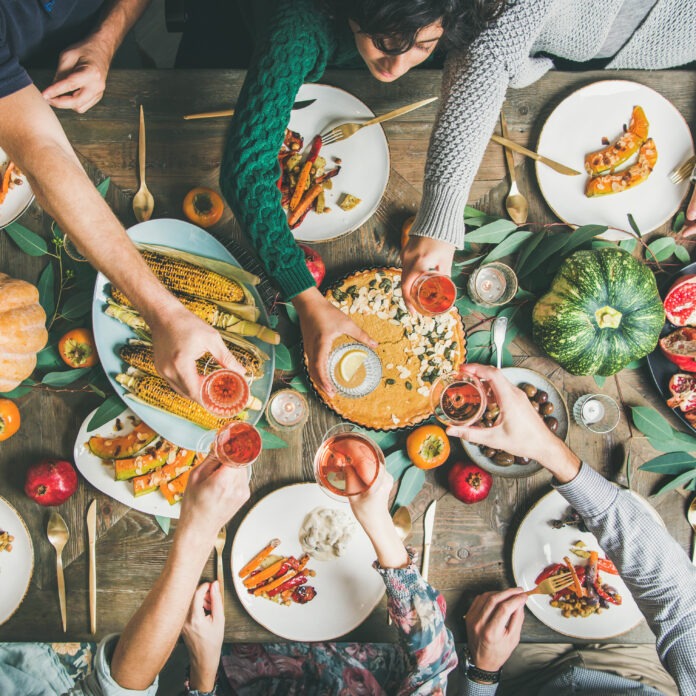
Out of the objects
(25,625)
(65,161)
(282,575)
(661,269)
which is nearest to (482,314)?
(661,269)

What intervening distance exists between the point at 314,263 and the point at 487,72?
80 centimetres

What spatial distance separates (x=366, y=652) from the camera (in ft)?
7.04

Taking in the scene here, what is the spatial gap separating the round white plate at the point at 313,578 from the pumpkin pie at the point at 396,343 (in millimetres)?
373

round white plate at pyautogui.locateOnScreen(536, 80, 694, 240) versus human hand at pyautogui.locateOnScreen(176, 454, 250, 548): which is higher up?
round white plate at pyautogui.locateOnScreen(536, 80, 694, 240)

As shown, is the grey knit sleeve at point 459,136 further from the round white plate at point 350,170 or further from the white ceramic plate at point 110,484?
the white ceramic plate at point 110,484

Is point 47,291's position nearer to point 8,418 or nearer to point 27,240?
point 27,240

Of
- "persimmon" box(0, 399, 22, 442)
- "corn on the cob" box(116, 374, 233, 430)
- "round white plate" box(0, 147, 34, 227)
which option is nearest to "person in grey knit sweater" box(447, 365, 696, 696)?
"corn on the cob" box(116, 374, 233, 430)

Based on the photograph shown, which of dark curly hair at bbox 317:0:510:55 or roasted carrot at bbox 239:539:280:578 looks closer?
dark curly hair at bbox 317:0:510:55

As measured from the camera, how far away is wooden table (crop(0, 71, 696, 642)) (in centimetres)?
197

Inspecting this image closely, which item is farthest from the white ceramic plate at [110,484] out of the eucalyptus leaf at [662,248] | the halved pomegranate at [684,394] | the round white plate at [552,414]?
the eucalyptus leaf at [662,248]

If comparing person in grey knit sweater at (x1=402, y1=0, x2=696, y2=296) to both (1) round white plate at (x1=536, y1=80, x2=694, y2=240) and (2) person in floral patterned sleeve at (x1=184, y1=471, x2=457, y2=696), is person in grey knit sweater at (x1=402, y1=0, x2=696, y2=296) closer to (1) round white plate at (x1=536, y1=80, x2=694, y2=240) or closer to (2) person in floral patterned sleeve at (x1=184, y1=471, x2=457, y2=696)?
(1) round white plate at (x1=536, y1=80, x2=694, y2=240)

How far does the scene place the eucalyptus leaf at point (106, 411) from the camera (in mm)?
1922

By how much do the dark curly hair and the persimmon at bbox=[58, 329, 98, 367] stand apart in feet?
4.30

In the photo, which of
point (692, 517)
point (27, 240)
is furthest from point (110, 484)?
point (692, 517)
